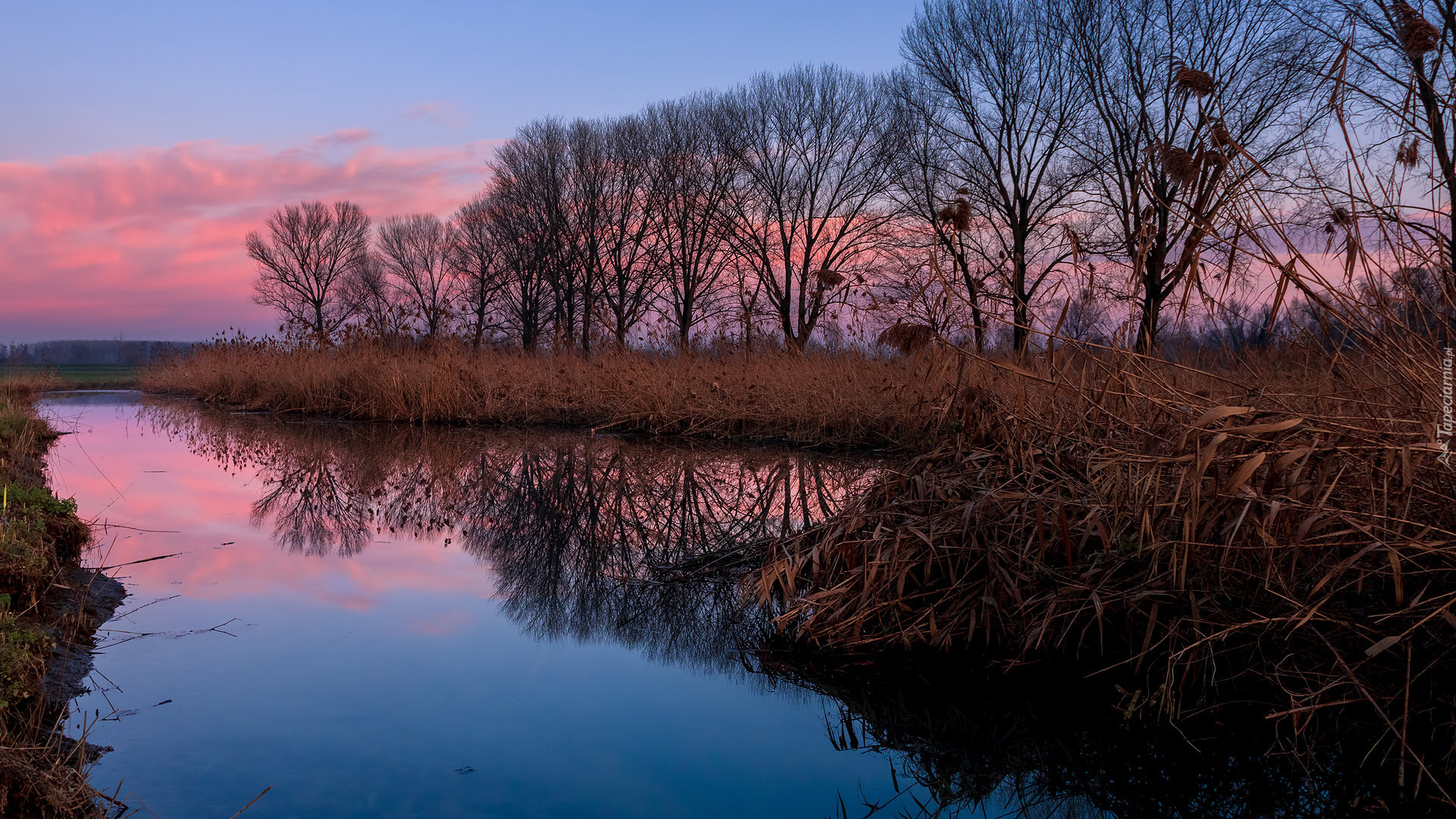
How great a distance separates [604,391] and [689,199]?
2277 cm

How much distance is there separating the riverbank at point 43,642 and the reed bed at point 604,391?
6692 millimetres

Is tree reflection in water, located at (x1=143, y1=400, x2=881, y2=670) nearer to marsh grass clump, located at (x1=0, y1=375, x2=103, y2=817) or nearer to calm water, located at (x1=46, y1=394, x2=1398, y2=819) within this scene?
calm water, located at (x1=46, y1=394, x2=1398, y2=819)

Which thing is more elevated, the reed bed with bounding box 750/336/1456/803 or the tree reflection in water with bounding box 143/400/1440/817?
the reed bed with bounding box 750/336/1456/803

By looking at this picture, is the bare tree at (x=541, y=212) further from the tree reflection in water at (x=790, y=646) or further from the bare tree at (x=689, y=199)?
the tree reflection in water at (x=790, y=646)

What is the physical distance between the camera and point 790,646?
362 cm

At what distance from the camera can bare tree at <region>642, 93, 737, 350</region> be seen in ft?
110

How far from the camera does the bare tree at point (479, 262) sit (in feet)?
158

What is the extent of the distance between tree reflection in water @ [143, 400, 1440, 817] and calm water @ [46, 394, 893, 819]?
0.04 m

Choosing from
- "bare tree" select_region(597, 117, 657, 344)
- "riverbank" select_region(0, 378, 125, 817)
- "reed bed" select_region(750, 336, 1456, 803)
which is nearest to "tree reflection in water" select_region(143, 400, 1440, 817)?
"reed bed" select_region(750, 336, 1456, 803)

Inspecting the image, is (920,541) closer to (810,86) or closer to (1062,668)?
Answer: (1062,668)

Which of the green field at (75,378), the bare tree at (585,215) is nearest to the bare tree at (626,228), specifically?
the bare tree at (585,215)

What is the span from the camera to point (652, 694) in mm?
3193

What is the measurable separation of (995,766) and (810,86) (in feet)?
108

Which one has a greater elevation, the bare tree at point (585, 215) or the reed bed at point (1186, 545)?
the bare tree at point (585, 215)
